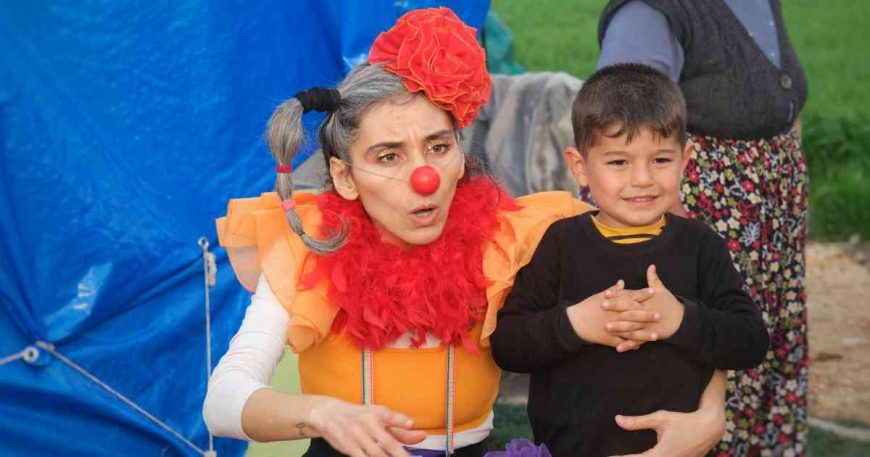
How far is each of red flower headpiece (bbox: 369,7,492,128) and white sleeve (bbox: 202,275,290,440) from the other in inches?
19.5

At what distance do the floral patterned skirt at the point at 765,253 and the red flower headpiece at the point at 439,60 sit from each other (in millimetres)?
959

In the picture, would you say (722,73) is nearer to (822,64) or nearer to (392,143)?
(392,143)

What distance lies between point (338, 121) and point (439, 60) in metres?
0.23

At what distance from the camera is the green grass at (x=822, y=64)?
6953 millimetres

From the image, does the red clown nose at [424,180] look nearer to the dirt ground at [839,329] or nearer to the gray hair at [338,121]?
the gray hair at [338,121]

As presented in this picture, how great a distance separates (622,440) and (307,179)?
6.23 feet

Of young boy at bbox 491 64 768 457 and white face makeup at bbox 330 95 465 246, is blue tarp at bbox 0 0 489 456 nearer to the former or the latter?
white face makeup at bbox 330 95 465 246

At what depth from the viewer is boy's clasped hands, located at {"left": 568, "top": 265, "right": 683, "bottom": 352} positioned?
2.08 m

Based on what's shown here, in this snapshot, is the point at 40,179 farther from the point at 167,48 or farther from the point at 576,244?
the point at 576,244

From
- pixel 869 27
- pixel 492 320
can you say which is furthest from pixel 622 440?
pixel 869 27

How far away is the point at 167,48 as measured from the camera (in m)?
3.19

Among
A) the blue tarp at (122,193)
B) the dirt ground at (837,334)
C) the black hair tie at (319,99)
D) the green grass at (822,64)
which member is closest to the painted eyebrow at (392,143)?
the black hair tie at (319,99)

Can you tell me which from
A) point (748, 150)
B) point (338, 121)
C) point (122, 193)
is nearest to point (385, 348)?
point (338, 121)

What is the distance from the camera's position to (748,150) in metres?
3.07
